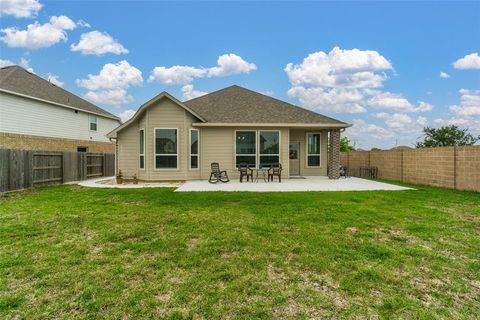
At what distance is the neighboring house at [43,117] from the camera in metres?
16.2

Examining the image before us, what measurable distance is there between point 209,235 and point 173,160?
8797mm

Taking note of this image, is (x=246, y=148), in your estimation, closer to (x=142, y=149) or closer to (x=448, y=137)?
(x=142, y=149)

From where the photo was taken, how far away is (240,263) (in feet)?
12.0

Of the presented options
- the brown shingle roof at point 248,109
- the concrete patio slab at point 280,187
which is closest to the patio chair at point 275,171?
the concrete patio slab at point 280,187

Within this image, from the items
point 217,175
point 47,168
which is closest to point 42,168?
point 47,168

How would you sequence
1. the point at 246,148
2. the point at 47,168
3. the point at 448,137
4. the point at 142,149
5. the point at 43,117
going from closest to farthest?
1. the point at 47,168
2. the point at 142,149
3. the point at 246,148
4. the point at 43,117
5. the point at 448,137

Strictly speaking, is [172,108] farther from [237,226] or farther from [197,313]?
[197,313]

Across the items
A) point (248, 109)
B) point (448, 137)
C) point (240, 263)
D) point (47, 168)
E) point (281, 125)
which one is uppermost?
point (248, 109)

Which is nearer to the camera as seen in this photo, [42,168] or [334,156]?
[42,168]

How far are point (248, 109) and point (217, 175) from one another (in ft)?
15.9

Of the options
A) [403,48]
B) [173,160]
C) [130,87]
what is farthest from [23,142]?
[403,48]

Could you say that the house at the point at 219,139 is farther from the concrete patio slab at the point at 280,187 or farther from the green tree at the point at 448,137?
the green tree at the point at 448,137

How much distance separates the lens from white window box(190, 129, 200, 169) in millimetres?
13429

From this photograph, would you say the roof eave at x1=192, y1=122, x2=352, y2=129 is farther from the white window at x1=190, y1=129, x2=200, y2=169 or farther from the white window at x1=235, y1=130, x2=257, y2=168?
the white window at x1=235, y1=130, x2=257, y2=168
